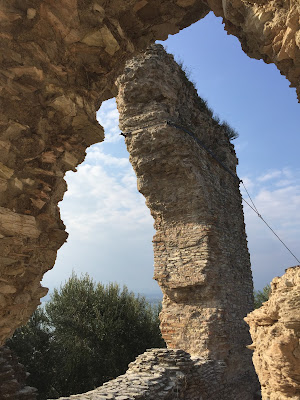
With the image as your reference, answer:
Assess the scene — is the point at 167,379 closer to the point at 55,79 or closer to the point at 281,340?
the point at 281,340

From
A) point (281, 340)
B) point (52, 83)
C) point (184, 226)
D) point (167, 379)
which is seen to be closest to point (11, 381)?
point (167, 379)

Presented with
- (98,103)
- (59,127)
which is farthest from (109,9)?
(59,127)

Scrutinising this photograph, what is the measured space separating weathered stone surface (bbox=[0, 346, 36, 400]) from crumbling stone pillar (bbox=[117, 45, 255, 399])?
10.5 feet

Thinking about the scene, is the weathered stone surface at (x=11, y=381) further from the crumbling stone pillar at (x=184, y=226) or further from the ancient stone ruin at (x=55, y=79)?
the ancient stone ruin at (x=55, y=79)

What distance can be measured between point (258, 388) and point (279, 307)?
277 inches

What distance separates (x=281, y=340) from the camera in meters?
3.06

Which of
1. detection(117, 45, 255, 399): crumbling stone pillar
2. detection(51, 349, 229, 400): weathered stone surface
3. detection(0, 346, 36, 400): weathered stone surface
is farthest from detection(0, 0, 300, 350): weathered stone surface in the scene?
detection(117, 45, 255, 399): crumbling stone pillar

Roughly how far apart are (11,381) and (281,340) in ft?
17.3

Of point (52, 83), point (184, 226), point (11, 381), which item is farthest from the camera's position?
point (184, 226)

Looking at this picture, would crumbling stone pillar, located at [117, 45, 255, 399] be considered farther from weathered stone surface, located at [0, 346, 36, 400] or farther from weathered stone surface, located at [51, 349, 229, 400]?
weathered stone surface, located at [0, 346, 36, 400]

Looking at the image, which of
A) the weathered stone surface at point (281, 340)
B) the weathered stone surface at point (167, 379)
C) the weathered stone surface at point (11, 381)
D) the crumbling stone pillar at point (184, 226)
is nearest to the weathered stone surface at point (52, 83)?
the weathered stone surface at point (281, 340)

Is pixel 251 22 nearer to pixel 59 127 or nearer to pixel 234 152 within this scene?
pixel 59 127

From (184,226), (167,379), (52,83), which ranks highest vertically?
(184,226)

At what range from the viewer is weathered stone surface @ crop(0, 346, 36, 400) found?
6.04 metres
